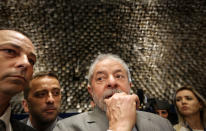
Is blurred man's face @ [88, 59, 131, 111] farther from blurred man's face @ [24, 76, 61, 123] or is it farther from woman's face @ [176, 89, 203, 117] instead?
woman's face @ [176, 89, 203, 117]

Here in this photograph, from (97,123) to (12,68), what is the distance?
409mm

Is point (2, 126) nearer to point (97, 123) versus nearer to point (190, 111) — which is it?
point (97, 123)

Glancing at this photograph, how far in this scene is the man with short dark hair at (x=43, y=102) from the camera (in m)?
1.15

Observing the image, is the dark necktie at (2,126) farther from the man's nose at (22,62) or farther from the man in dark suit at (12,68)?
the man's nose at (22,62)

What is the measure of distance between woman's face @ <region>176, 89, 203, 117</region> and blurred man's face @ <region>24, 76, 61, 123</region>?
39.8 inches

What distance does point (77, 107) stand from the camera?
192 cm

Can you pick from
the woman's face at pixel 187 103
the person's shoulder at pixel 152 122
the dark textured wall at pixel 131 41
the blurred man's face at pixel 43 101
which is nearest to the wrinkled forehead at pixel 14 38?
the blurred man's face at pixel 43 101

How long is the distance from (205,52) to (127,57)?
0.88 metres

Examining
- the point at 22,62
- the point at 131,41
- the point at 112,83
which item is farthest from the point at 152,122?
the point at 131,41

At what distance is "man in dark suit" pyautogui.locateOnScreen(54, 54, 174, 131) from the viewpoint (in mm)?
579

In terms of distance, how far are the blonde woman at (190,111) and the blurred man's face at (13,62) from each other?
1254 millimetres

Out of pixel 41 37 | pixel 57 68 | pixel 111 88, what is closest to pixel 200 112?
pixel 111 88

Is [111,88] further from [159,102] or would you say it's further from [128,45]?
[128,45]

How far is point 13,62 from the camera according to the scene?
2.35 feet
